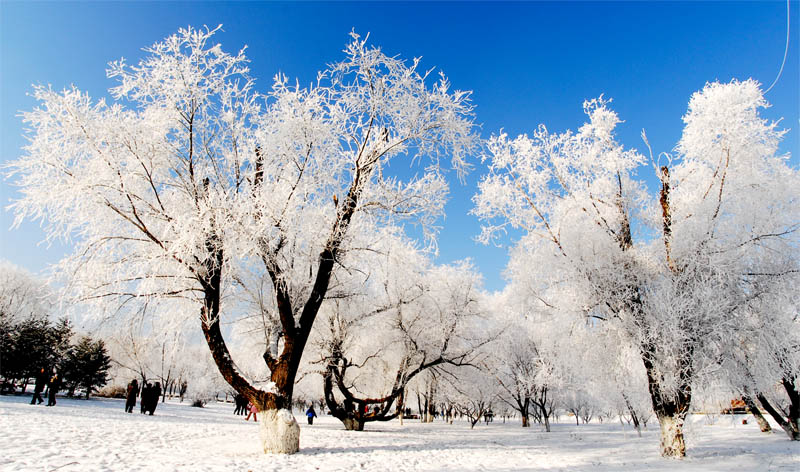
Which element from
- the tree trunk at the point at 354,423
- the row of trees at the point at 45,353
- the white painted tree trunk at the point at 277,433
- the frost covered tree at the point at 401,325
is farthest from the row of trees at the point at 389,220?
the row of trees at the point at 45,353

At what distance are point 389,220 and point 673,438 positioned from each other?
10467mm

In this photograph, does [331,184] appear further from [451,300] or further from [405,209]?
[451,300]

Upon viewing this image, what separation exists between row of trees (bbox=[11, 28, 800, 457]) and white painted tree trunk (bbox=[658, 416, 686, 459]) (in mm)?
55

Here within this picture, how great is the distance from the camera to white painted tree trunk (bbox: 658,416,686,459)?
38.5 ft

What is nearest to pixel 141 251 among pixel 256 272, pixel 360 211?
pixel 256 272

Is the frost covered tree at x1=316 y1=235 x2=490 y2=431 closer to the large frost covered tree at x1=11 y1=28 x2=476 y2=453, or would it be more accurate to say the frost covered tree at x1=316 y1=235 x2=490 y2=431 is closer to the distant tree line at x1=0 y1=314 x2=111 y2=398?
the large frost covered tree at x1=11 y1=28 x2=476 y2=453

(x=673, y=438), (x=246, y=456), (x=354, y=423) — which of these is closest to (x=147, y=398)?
(x=354, y=423)

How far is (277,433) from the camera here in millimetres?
9961

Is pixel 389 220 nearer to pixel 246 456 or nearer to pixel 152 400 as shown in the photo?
pixel 246 456

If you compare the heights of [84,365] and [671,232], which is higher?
[671,232]

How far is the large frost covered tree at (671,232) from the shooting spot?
1115 centimetres

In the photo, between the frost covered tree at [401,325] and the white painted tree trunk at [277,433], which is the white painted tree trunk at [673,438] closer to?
the frost covered tree at [401,325]

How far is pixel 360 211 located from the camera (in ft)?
37.7

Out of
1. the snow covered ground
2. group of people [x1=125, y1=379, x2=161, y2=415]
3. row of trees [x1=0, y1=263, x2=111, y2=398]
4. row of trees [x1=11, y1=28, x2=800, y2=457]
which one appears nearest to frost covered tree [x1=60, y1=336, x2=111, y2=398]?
row of trees [x1=0, y1=263, x2=111, y2=398]
